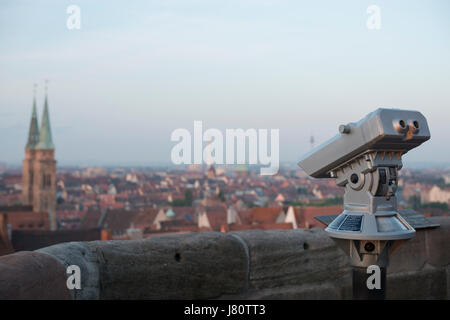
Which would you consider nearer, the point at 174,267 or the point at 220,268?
the point at 174,267

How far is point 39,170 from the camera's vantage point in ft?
246

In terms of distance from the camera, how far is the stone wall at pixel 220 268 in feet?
5.31

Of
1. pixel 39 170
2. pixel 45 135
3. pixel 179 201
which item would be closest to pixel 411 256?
pixel 45 135

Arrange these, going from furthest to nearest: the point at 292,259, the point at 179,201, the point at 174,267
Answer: the point at 179,201
the point at 292,259
the point at 174,267

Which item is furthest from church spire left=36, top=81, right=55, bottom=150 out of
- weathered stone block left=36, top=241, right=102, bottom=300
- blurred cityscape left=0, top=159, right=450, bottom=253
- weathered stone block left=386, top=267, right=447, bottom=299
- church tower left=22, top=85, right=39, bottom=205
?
weathered stone block left=36, top=241, right=102, bottom=300

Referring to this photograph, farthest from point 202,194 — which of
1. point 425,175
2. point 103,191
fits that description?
point 425,175

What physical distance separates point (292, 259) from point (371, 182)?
0.71 meters

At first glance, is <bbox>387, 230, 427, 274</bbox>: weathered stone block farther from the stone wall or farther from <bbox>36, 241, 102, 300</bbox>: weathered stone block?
<bbox>36, 241, 102, 300</bbox>: weathered stone block

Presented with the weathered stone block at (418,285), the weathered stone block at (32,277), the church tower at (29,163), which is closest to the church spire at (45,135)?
the church tower at (29,163)

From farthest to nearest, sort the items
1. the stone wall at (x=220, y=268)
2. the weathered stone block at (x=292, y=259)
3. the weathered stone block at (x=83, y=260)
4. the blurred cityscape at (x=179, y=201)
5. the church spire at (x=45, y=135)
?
the church spire at (x=45, y=135) < the blurred cityscape at (x=179, y=201) < the weathered stone block at (x=292, y=259) < the weathered stone block at (x=83, y=260) < the stone wall at (x=220, y=268)

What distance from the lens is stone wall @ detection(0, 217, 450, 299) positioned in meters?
1.62

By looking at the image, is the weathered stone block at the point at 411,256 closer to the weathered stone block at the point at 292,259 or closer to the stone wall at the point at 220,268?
the stone wall at the point at 220,268

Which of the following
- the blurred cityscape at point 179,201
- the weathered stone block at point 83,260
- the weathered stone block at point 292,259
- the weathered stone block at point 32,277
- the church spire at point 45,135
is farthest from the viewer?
the church spire at point 45,135

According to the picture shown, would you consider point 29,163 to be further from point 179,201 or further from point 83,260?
point 83,260
